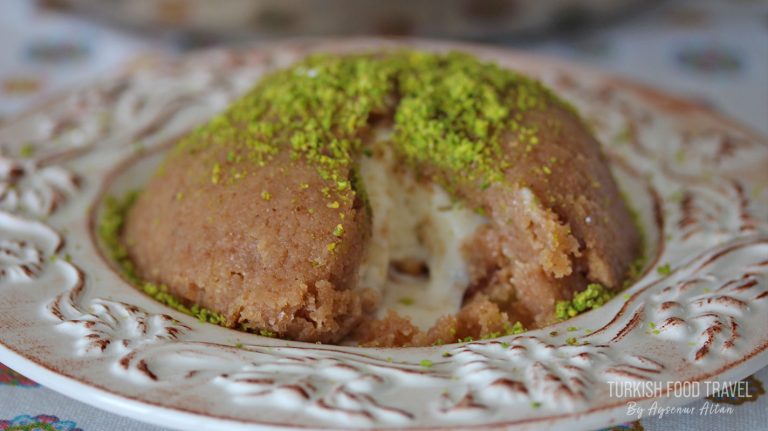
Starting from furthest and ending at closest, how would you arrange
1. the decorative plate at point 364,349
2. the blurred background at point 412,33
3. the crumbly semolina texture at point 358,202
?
the blurred background at point 412,33 → the crumbly semolina texture at point 358,202 → the decorative plate at point 364,349

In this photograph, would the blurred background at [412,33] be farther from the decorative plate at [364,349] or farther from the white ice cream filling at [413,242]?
the white ice cream filling at [413,242]

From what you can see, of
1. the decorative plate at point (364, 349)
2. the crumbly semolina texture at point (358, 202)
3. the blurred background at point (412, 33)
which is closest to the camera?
the decorative plate at point (364, 349)

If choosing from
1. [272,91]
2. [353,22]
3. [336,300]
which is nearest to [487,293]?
[336,300]

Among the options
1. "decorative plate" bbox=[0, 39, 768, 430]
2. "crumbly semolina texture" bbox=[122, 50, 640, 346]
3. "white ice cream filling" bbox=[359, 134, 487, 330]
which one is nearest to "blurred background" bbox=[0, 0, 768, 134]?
"decorative plate" bbox=[0, 39, 768, 430]

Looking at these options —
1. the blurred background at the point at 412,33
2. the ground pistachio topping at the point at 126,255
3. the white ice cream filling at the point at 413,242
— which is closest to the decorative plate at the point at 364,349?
the ground pistachio topping at the point at 126,255

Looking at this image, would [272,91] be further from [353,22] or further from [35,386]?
[353,22]
